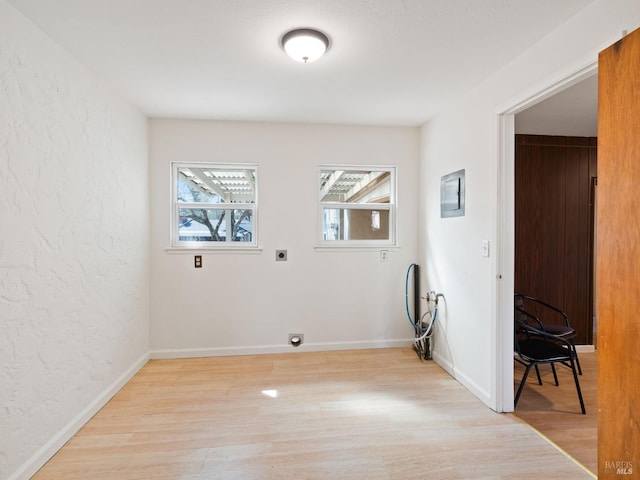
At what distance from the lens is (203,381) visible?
2.73m

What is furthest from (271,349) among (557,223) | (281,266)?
(557,223)

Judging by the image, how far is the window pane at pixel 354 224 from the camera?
351 cm

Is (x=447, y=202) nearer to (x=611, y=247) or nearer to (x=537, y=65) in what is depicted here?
(x=537, y=65)

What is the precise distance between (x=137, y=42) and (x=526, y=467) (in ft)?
10.9

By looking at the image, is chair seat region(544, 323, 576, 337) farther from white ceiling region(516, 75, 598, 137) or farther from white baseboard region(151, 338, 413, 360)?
white ceiling region(516, 75, 598, 137)

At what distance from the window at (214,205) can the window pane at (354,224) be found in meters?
0.82

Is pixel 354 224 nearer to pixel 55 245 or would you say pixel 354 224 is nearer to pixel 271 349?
pixel 271 349

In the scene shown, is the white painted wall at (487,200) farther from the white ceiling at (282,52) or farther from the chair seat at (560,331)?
the chair seat at (560,331)

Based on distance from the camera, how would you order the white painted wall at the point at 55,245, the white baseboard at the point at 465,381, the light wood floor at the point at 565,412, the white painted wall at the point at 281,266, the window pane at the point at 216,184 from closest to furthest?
the white painted wall at the point at 55,245 → the light wood floor at the point at 565,412 → the white baseboard at the point at 465,381 → the white painted wall at the point at 281,266 → the window pane at the point at 216,184

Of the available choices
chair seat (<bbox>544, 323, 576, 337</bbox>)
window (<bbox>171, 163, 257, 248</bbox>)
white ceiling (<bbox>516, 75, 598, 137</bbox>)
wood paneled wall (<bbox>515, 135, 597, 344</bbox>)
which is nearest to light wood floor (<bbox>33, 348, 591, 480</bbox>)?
chair seat (<bbox>544, 323, 576, 337</bbox>)

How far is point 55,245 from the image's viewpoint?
6.16 ft

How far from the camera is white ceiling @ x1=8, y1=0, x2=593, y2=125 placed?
63.4 inches

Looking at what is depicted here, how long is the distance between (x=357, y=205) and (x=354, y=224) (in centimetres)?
22

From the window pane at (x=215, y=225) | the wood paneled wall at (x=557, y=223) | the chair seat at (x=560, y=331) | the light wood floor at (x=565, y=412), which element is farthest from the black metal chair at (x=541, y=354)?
the window pane at (x=215, y=225)
